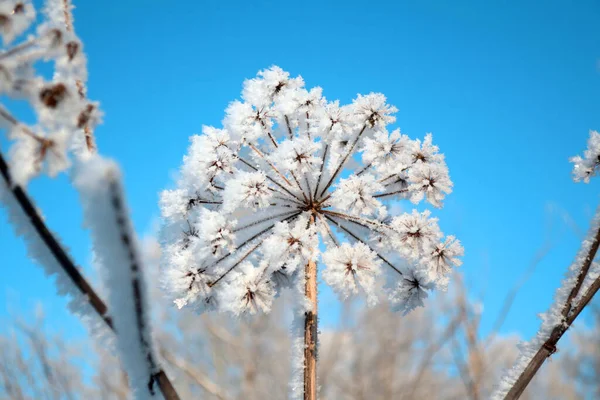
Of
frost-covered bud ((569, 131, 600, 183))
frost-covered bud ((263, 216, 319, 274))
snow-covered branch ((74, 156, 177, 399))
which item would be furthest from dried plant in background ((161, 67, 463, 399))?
snow-covered branch ((74, 156, 177, 399))

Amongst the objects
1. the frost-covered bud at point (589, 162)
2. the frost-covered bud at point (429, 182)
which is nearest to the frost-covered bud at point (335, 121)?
the frost-covered bud at point (429, 182)

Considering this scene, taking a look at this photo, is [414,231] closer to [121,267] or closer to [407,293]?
[407,293]

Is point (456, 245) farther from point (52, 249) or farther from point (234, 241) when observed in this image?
point (52, 249)

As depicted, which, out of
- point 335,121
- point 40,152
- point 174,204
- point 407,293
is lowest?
point 40,152

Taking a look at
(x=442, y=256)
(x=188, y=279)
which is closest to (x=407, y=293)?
(x=442, y=256)

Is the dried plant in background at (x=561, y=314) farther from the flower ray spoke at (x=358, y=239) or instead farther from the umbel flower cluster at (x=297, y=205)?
the flower ray spoke at (x=358, y=239)

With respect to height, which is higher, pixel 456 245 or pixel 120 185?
pixel 456 245

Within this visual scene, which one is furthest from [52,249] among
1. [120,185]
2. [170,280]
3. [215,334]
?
[215,334]

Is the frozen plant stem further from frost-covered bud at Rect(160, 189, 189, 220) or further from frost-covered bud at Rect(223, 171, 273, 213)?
frost-covered bud at Rect(160, 189, 189, 220)
